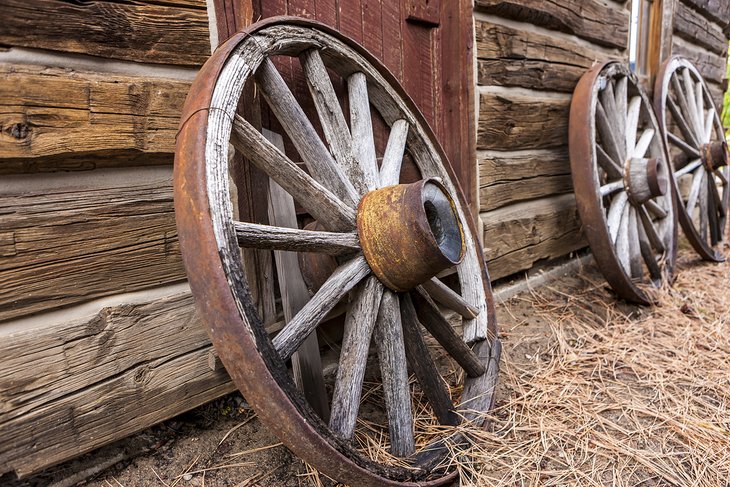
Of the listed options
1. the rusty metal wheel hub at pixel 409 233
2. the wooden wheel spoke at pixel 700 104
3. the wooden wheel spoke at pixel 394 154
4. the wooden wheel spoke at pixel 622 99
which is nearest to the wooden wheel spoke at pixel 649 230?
the wooden wheel spoke at pixel 622 99

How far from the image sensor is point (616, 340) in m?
2.11

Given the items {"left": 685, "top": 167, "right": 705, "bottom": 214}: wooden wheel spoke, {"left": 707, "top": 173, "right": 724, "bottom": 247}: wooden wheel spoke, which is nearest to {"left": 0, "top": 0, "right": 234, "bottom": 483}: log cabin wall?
{"left": 685, "top": 167, "right": 705, "bottom": 214}: wooden wheel spoke

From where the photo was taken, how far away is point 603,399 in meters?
1.66

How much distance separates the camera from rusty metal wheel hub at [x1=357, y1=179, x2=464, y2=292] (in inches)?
46.0

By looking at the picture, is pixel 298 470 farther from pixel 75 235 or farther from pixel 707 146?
pixel 707 146

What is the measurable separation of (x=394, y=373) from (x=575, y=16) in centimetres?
239

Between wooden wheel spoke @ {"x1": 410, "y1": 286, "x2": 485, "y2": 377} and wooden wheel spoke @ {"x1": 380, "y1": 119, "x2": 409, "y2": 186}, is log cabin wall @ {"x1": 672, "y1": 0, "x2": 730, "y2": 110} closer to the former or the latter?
wooden wheel spoke @ {"x1": 380, "y1": 119, "x2": 409, "y2": 186}

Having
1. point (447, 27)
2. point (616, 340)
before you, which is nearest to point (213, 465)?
point (616, 340)

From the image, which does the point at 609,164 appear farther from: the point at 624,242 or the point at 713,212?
the point at 713,212

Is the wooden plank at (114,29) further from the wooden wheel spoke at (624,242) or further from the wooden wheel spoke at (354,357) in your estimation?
the wooden wheel spoke at (624,242)

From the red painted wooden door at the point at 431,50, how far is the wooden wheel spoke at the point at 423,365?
1.01m

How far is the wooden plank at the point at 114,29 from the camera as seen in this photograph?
3.35ft

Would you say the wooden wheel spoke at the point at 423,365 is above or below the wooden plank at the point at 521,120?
below

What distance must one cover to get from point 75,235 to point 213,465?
70cm
